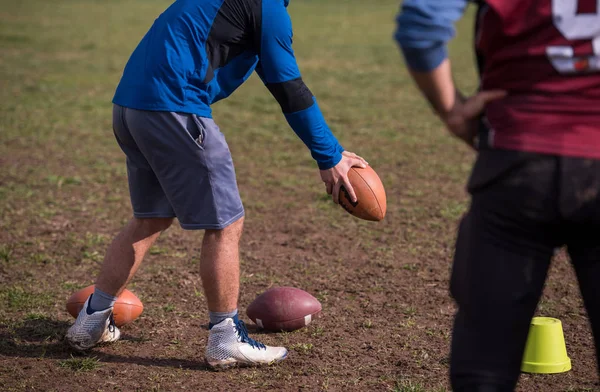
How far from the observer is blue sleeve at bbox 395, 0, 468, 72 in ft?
7.93

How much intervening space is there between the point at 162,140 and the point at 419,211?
3.73 m

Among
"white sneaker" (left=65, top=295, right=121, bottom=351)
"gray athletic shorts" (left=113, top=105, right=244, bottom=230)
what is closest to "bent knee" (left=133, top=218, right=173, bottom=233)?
"gray athletic shorts" (left=113, top=105, right=244, bottom=230)

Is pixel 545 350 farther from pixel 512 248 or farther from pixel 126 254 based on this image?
pixel 126 254

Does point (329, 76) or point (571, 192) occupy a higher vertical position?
point (571, 192)

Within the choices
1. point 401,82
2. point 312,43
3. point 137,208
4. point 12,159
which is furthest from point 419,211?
point 312,43

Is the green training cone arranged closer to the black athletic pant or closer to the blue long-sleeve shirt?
the blue long-sleeve shirt

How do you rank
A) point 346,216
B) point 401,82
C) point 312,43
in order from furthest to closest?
1. point 312,43
2. point 401,82
3. point 346,216

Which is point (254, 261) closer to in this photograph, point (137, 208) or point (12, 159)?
point (137, 208)

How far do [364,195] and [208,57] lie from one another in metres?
1.17

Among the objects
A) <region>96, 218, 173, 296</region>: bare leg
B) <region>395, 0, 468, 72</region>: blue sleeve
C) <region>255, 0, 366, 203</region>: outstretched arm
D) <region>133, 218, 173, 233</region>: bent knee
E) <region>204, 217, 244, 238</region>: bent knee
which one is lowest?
<region>96, 218, 173, 296</region>: bare leg

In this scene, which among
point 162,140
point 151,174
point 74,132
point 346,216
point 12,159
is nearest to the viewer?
point 162,140

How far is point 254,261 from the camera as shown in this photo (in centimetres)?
603

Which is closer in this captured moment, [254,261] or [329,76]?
[254,261]

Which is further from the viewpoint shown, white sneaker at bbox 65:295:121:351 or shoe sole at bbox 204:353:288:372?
white sneaker at bbox 65:295:121:351
